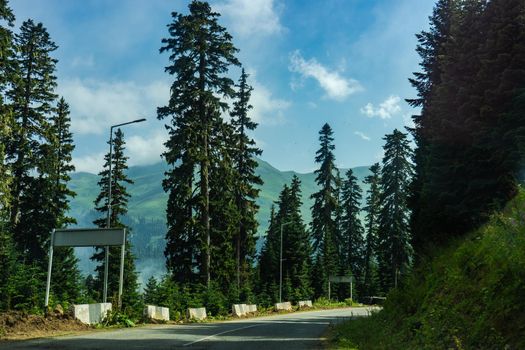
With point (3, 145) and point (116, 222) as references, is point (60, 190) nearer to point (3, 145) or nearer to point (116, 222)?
point (116, 222)

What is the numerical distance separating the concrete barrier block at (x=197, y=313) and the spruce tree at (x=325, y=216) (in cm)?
4824

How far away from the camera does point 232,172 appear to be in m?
37.4

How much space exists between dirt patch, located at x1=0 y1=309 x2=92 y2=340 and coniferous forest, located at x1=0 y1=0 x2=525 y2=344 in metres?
1.57

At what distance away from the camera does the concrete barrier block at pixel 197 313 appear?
28906 millimetres

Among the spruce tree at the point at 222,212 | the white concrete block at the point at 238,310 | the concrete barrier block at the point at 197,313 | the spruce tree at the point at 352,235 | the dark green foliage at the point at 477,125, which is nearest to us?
the dark green foliage at the point at 477,125

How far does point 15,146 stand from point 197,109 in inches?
546

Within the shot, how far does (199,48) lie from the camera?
35.1 m

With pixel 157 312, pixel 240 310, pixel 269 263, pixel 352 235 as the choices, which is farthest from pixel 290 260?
pixel 157 312

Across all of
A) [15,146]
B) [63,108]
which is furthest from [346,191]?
[15,146]

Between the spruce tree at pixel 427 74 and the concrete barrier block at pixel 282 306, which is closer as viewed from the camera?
the spruce tree at pixel 427 74

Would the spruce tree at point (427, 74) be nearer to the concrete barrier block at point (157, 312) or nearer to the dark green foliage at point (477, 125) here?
the dark green foliage at point (477, 125)

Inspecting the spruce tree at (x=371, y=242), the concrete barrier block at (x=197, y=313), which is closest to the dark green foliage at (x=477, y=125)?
the concrete barrier block at (x=197, y=313)

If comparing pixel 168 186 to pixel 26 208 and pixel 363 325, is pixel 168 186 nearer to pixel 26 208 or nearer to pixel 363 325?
pixel 26 208

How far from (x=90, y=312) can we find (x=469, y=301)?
1499cm
